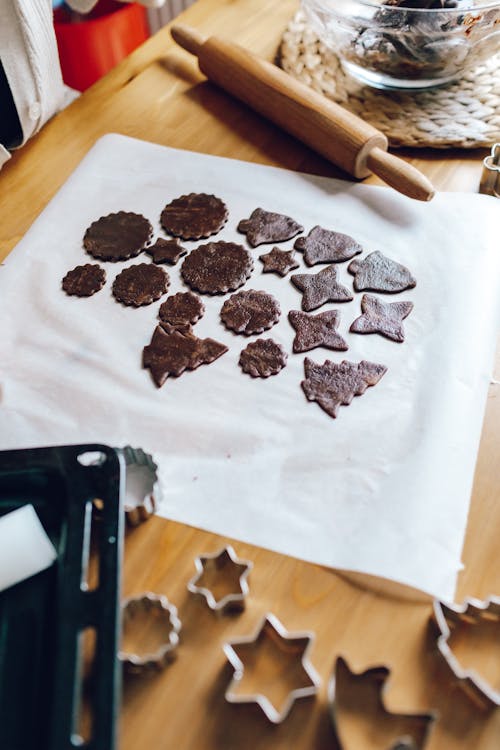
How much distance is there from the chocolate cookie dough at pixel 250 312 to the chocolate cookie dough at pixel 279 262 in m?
0.04

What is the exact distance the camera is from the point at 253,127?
112cm

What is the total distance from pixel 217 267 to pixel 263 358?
162mm

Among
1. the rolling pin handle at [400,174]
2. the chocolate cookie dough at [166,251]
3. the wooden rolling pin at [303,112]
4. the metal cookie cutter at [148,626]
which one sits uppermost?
the wooden rolling pin at [303,112]

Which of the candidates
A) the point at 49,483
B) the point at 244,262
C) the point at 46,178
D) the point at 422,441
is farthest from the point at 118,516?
the point at 46,178

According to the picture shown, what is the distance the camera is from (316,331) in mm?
833

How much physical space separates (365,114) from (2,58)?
52 cm

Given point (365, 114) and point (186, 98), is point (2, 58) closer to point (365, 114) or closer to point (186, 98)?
point (186, 98)

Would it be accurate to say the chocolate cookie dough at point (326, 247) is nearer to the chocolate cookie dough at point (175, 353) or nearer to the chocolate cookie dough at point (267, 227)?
the chocolate cookie dough at point (267, 227)

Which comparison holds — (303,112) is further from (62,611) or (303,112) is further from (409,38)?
(62,611)

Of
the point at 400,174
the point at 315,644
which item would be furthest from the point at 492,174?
the point at 315,644

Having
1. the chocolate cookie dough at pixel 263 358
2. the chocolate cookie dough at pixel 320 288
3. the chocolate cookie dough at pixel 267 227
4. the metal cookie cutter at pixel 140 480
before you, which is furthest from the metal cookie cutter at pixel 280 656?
the chocolate cookie dough at pixel 267 227

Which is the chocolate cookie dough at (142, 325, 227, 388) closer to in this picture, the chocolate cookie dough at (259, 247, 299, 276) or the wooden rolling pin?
the chocolate cookie dough at (259, 247, 299, 276)

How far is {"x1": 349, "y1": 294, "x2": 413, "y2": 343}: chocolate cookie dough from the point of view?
0.83 m

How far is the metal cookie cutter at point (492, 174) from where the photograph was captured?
0.95 meters
